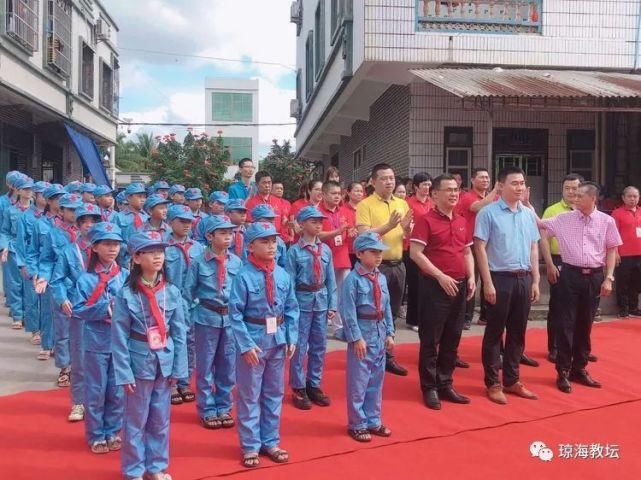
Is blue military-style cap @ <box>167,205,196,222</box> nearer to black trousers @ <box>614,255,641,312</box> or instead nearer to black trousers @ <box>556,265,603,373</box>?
black trousers @ <box>556,265,603,373</box>

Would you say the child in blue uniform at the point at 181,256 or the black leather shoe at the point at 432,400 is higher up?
the child in blue uniform at the point at 181,256

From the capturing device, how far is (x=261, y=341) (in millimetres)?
3902

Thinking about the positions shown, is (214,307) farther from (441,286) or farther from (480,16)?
(480,16)

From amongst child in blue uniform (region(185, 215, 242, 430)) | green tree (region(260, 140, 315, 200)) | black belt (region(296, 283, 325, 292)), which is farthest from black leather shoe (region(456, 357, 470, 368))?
green tree (region(260, 140, 315, 200))

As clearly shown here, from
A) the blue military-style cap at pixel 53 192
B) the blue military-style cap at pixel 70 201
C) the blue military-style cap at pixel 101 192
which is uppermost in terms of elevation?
the blue military-style cap at pixel 101 192

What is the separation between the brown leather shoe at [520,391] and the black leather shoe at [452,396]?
1.44 feet

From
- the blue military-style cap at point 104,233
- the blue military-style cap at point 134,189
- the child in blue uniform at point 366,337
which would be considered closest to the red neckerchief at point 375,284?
the child in blue uniform at point 366,337

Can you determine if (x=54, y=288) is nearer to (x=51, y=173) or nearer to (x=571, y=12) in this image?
(x=571, y=12)

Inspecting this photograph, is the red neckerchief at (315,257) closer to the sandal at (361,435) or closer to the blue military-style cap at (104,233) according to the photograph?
the sandal at (361,435)

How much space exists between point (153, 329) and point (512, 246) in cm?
290

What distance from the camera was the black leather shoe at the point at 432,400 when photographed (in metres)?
4.80

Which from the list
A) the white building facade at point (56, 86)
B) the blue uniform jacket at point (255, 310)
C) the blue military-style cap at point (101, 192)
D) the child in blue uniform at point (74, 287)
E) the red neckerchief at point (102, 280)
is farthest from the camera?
the white building facade at point (56, 86)

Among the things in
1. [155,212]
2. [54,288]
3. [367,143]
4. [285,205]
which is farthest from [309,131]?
[54,288]

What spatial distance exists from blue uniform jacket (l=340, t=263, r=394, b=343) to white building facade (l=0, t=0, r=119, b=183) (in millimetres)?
10178
